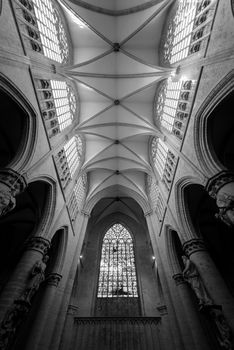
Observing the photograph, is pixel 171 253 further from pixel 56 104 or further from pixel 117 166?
pixel 56 104

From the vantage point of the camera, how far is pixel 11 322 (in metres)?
6.30

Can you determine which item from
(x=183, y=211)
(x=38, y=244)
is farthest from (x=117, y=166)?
(x=38, y=244)

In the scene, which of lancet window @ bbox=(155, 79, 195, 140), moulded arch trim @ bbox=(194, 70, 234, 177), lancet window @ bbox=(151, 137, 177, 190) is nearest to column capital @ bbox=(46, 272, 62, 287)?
lancet window @ bbox=(151, 137, 177, 190)

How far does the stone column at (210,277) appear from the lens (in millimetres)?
6437

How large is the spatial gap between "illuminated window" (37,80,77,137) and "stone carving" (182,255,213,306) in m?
8.43

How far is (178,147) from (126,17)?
803cm

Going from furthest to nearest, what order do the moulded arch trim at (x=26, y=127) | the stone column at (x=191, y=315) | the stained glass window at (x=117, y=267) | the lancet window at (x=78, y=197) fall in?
the stained glass window at (x=117, y=267), the lancet window at (x=78, y=197), the stone column at (x=191, y=315), the moulded arch trim at (x=26, y=127)

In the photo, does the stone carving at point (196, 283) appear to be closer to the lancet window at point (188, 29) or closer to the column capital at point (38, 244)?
the column capital at point (38, 244)

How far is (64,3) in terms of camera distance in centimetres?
1073

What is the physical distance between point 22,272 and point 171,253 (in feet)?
26.3

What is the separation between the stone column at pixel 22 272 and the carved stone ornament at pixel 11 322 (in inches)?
6.1

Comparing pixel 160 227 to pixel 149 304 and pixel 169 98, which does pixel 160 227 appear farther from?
pixel 169 98

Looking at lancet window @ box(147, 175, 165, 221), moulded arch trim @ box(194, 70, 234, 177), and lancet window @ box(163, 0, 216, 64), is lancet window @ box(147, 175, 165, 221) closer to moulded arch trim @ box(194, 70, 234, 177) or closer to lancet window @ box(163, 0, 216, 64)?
moulded arch trim @ box(194, 70, 234, 177)

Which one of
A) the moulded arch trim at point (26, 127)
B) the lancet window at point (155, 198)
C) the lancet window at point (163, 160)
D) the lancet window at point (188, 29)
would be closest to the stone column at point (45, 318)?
the moulded arch trim at point (26, 127)
